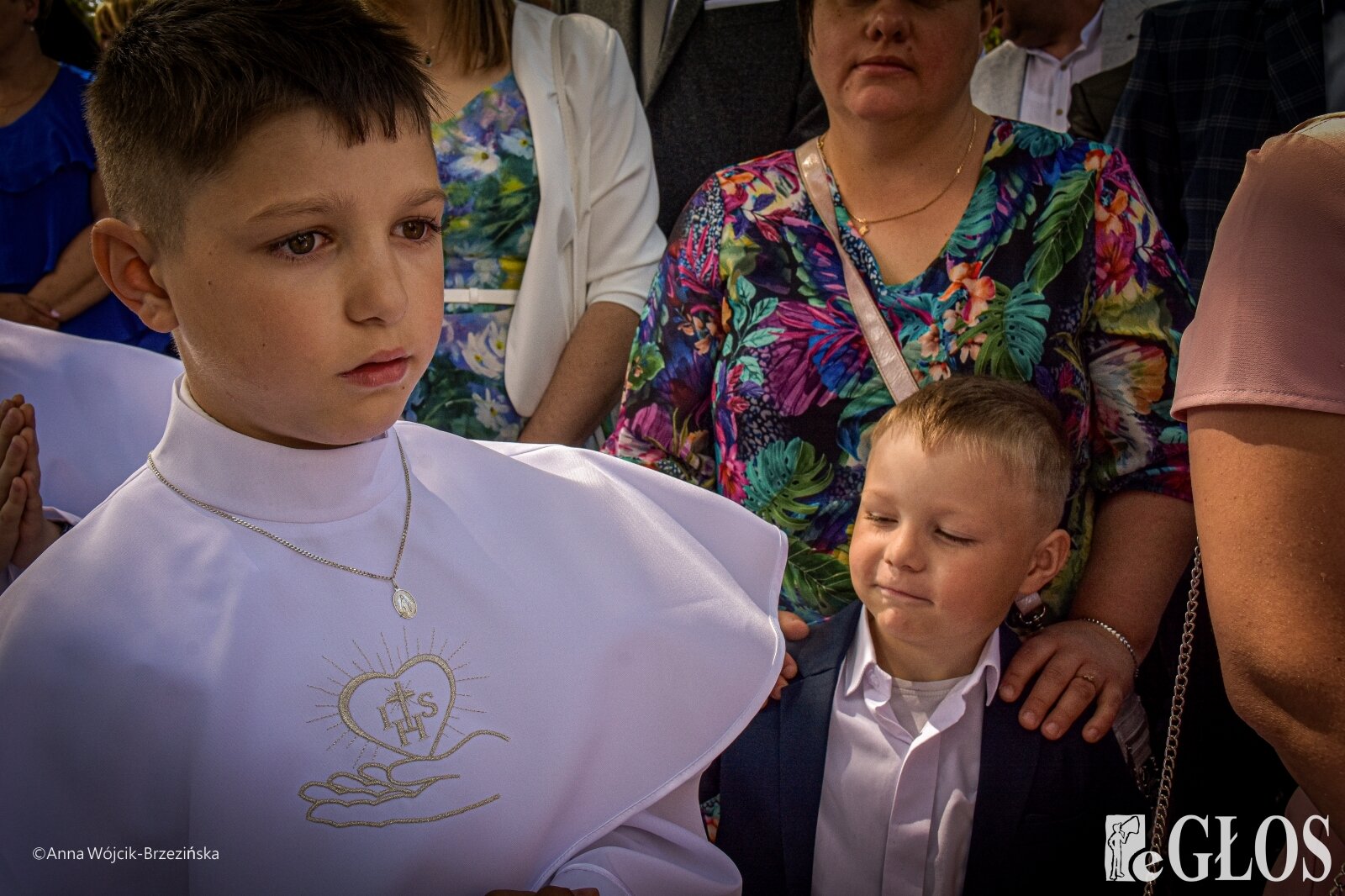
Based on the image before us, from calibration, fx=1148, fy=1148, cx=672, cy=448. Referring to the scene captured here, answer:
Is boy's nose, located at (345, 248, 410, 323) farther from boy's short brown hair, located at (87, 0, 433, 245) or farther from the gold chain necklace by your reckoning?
the gold chain necklace

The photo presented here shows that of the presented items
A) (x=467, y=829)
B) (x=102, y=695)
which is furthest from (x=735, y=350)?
(x=102, y=695)

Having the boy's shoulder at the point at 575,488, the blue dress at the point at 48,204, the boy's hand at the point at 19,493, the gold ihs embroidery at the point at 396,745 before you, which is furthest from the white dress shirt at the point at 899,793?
the blue dress at the point at 48,204

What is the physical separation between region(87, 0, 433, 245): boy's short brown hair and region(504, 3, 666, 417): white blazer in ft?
3.72

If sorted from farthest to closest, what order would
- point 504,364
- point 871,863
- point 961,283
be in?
point 504,364, point 961,283, point 871,863

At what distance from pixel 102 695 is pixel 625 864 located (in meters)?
0.70

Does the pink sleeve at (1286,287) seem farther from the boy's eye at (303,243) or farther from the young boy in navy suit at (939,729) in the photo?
the boy's eye at (303,243)

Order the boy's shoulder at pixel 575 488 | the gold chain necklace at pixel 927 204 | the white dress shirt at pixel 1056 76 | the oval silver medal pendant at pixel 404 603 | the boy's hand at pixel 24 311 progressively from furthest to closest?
the white dress shirt at pixel 1056 76 < the boy's hand at pixel 24 311 < the gold chain necklace at pixel 927 204 < the boy's shoulder at pixel 575 488 < the oval silver medal pendant at pixel 404 603

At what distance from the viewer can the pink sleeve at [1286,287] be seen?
1.33 m

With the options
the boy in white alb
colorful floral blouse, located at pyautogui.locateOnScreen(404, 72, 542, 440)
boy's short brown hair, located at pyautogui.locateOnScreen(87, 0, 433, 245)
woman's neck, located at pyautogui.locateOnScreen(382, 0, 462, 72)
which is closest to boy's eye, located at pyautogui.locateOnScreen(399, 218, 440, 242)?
the boy in white alb

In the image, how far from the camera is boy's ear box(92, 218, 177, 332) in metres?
1.38

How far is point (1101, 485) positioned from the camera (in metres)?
2.17

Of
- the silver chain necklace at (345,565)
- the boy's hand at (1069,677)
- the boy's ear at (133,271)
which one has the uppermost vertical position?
the boy's ear at (133,271)

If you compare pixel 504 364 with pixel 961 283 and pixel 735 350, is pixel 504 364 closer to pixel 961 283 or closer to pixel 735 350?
pixel 735 350

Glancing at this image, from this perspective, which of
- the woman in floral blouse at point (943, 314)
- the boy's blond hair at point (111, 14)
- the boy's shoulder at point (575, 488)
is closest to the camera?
the boy's shoulder at point (575, 488)
